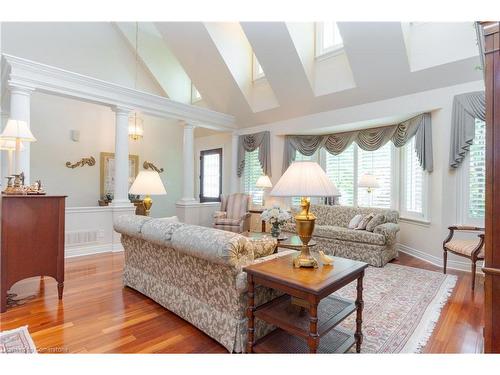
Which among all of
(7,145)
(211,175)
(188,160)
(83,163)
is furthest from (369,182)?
(83,163)

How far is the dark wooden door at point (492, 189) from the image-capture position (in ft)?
3.56

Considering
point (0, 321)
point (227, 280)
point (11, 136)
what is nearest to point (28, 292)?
point (0, 321)

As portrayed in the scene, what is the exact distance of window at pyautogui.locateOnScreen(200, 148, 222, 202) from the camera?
308 inches

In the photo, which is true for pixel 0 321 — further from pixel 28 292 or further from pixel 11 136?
pixel 11 136

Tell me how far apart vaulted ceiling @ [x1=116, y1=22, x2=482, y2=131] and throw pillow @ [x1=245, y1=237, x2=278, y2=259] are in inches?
137

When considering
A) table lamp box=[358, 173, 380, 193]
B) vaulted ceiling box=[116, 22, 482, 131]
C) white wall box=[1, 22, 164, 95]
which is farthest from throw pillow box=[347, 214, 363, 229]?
white wall box=[1, 22, 164, 95]

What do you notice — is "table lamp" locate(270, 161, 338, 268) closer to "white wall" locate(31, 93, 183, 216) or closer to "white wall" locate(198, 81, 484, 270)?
"white wall" locate(198, 81, 484, 270)

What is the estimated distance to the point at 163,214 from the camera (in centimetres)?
779

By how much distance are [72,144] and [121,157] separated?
7.26 ft

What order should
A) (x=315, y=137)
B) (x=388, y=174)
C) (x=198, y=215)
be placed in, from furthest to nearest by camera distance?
(x=198, y=215)
(x=315, y=137)
(x=388, y=174)

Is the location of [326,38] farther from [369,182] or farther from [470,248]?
[470,248]

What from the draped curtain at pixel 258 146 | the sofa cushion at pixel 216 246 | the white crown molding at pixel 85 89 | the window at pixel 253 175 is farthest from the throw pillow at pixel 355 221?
the white crown molding at pixel 85 89

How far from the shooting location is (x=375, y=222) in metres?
4.18
